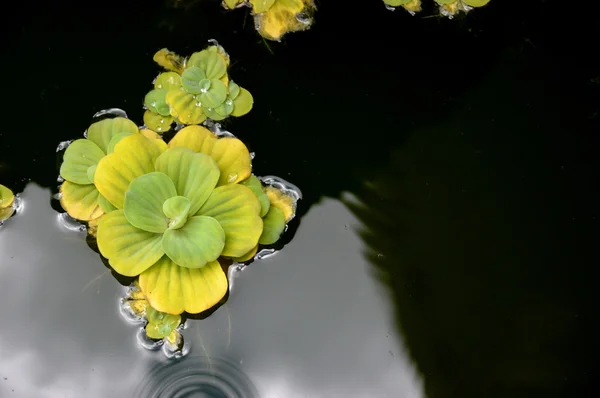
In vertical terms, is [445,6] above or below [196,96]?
above

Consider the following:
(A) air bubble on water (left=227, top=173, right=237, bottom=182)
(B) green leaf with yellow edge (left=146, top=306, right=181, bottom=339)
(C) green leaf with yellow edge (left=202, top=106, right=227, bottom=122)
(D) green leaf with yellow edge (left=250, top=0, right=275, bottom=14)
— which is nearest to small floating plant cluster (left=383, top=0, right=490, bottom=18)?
(D) green leaf with yellow edge (left=250, top=0, right=275, bottom=14)

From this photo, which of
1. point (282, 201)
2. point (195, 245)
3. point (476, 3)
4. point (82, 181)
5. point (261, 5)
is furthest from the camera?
point (476, 3)

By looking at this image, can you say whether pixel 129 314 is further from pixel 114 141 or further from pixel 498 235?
pixel 498 235

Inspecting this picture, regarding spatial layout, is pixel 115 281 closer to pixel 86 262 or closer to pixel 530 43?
pixel 86 262

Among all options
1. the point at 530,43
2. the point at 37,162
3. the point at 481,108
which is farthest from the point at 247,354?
the point at 530,43

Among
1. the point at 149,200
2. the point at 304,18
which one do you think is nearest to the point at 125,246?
the point at 149,200

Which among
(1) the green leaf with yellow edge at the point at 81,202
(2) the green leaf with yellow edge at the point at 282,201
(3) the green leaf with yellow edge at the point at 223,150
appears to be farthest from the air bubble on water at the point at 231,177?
(1) the green leaf with yellow edge at the point at 81,202

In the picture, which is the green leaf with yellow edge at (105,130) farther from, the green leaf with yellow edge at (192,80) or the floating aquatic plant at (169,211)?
the green leaf with yellow edge at (192,80)
